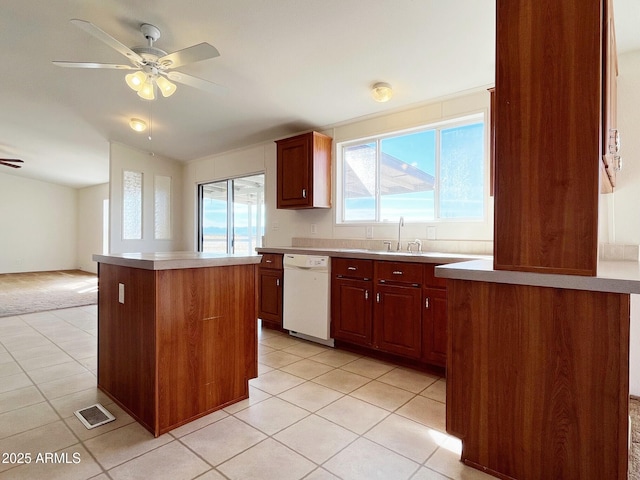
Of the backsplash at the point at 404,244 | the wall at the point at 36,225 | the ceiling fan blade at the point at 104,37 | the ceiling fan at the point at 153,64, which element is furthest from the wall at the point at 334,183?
the wall at the point at 36,225

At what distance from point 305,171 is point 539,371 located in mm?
3046

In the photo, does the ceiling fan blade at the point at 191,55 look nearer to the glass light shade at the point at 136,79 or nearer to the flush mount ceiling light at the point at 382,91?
the glass light shade at the point at 136,79

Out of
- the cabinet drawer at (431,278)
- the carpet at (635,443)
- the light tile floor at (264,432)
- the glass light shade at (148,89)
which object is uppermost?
the glass light shade at (148,89)

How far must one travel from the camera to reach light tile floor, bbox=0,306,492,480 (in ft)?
5.28

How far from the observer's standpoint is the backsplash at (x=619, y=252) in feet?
7.76

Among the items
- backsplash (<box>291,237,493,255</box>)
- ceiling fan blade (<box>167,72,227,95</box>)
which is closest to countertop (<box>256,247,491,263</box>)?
backsplash (<box>291,237,493,255</box>)

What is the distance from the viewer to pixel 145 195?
20.0 ft

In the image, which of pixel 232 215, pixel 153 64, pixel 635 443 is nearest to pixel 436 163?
pixel 635 443

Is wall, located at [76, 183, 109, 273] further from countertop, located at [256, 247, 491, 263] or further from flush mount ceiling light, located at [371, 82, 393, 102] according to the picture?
flush mount ceiling light, located at [371, 82, 393, 102]

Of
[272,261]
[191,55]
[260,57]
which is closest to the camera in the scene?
[191,55]

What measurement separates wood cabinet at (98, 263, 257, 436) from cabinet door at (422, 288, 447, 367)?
4.33 feet

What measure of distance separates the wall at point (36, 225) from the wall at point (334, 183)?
5800mm

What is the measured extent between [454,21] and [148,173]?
5467 mm

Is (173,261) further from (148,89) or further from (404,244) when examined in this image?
(404,244)
